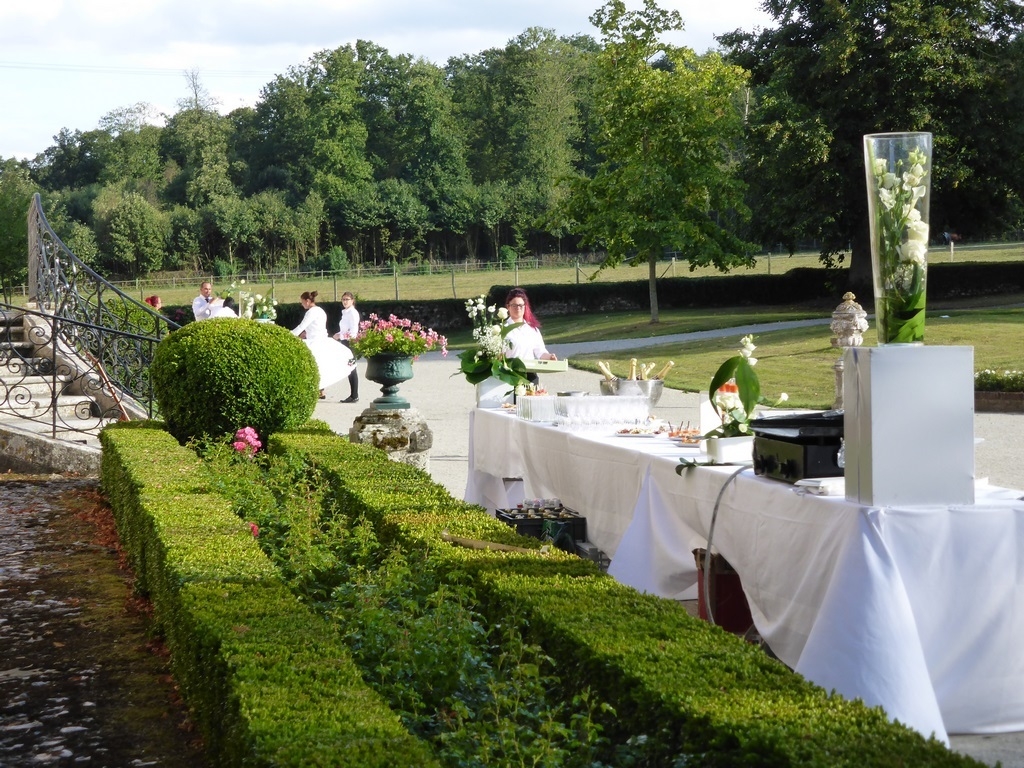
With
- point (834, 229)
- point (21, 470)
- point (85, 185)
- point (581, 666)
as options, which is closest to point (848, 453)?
point (581, 666)

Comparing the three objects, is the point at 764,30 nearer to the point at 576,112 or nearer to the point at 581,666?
the point at 581,666

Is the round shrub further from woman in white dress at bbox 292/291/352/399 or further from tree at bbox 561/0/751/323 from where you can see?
tree at bbox 561/0/751/323

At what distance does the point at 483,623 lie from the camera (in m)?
4.02

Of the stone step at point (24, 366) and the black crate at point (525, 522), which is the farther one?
the stone step at point (24, 366)

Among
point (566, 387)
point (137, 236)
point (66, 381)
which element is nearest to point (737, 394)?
point (66, 381)

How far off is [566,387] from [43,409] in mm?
9171

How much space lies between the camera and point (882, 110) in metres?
28.8

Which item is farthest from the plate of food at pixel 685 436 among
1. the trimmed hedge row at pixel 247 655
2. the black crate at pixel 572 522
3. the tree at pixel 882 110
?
the tree at pixel 882 110

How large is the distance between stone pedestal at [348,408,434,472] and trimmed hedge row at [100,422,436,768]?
13.0ft

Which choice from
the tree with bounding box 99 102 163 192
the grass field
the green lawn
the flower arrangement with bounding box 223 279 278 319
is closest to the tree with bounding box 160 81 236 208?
the tree with bounding box 99 102 163 192

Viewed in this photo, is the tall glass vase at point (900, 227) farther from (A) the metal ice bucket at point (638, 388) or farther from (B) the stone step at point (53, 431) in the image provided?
(B) the stone step at point (53, 431)

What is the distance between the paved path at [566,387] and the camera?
152 inches

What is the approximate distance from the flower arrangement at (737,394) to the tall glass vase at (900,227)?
769mm

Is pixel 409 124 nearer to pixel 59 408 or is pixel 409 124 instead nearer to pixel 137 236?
pixel 137 236
